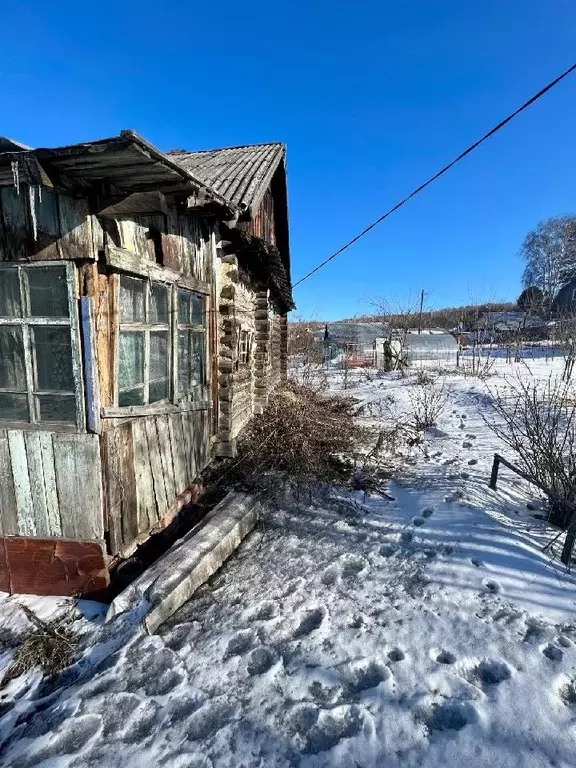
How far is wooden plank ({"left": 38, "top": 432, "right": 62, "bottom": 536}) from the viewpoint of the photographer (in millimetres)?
3117

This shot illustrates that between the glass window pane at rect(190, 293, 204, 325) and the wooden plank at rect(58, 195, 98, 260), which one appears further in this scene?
the glass window pane at rect(190, 293, 204, 325)

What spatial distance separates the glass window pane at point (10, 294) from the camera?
295 cm

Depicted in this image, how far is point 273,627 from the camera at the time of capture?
106 inches

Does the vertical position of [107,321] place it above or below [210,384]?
above

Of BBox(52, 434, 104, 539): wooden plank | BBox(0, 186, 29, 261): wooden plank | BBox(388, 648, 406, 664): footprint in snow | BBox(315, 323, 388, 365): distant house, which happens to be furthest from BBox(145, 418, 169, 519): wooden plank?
BBox(315, 323, 388, 365): distant house

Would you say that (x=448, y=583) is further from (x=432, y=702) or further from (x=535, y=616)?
(x=432, y=702)

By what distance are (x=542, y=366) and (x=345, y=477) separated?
629 inches

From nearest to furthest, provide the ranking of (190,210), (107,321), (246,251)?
(107,321) → (190,210) → (246,251)

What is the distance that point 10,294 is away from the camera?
117 inches

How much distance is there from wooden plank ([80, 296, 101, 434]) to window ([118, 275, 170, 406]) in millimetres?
267

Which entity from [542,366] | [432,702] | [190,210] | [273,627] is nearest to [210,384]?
[190,210]

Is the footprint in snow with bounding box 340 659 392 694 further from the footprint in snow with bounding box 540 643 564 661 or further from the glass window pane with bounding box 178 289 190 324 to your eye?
the glass window pane with bounding box 178 289 190 324

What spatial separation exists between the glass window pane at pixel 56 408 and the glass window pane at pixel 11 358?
0.20 metres

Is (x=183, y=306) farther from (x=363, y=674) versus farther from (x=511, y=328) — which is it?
(x=511, y=328)
